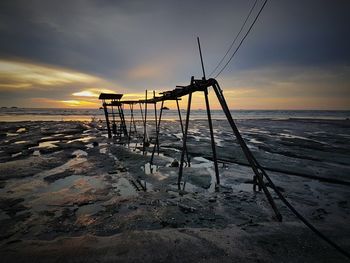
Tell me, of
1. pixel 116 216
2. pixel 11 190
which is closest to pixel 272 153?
pixel 116 216

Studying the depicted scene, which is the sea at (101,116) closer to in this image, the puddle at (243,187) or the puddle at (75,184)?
the puddle at (75,184)

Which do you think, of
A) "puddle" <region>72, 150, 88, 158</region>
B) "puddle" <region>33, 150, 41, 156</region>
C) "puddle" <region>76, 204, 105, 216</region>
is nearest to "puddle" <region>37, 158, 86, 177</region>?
"puddle" <region>72, 150, 88, 158</region>

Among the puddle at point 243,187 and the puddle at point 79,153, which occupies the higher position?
the puddle at point 243,187

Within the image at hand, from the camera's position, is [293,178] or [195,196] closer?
[195,196]

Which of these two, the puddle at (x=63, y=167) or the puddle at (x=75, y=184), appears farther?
the puddle at (x=63, y=167)

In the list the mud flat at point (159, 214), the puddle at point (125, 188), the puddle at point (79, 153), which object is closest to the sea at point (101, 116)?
the puddle at point (79, 153)

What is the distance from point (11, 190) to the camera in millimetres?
8398

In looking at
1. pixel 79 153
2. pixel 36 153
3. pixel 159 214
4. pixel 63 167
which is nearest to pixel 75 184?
pixel 63 167

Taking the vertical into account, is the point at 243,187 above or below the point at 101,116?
above

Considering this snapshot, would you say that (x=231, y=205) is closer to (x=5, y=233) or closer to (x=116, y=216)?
(x=116, y=216)

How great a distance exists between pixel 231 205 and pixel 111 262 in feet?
14.1

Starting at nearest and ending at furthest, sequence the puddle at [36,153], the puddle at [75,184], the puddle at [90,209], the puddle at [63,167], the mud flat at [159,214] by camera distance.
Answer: the mud flat at [159,214] → the puddle at [90,209] → the puddle at [75,184] → the puddle at [63,167] → the puddle at [36,153]

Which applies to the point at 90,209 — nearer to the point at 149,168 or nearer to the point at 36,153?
the point at 149,168

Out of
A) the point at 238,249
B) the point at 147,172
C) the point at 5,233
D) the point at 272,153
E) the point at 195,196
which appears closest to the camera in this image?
the point at 238,249
